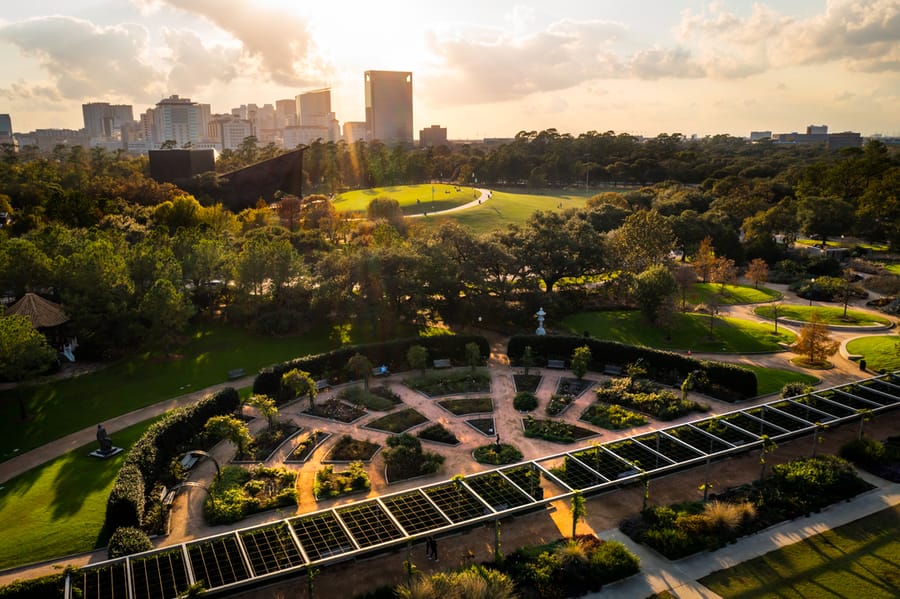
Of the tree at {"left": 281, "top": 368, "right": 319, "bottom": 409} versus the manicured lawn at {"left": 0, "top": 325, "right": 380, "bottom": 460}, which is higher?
the tree at {"left": 281, "top": 368, "right": 319, "bottom": 409}

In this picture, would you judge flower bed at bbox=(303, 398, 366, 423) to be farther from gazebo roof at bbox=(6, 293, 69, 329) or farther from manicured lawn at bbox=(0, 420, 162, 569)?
gazebo roof at bbox=(6, 293, 69, 329)

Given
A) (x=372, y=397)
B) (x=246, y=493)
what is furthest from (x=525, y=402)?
(x=246, y=493)

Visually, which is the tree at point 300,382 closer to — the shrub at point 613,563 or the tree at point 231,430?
the tree at point 231,430

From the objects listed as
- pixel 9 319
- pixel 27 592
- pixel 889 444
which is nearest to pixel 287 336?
pixel 9 319

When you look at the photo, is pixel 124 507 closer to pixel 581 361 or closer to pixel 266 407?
pixel 266 407

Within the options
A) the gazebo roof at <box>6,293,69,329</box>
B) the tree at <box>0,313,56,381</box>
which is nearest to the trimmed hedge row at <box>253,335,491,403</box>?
the tree at <box>0,313,56,381</box>

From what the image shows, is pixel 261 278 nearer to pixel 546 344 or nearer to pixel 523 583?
pixel 546 344
